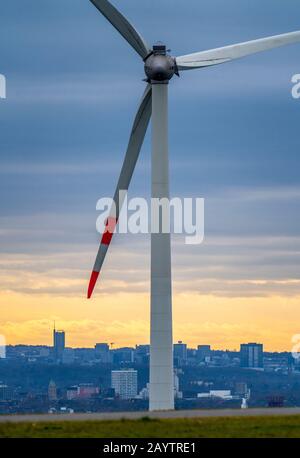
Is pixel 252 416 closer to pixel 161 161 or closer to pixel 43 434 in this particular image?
pixel 43 434

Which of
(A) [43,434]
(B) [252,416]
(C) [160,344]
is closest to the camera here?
(A) [43,434]

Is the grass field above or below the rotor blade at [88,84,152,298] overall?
below

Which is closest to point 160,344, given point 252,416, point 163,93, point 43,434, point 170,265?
point 170,265

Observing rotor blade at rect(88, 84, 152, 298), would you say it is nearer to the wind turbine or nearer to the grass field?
the wind turbine

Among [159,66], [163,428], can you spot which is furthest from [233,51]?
[163,428]

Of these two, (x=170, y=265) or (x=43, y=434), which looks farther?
(x=170, y=265)

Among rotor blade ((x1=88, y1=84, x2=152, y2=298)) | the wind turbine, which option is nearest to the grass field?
the wind turbine
